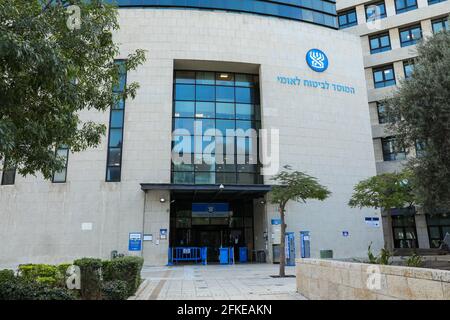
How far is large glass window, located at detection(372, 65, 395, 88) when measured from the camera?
3225 cm

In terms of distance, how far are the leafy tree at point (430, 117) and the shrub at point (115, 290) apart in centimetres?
837

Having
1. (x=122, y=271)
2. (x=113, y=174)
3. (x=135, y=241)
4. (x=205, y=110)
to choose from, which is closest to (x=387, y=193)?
(x=205, y=110)

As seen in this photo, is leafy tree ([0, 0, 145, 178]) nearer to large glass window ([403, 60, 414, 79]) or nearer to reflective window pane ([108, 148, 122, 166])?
large glass window ([403, 60, 414, 79])

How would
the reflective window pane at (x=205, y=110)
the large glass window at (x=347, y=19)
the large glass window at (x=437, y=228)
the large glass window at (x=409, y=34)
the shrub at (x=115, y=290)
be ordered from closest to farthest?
the shrub at (x=115, y=290) → the reflective window pane at (x=205, y=110) → the large glass window at (x=437, y=228) → the large glass window at (x=409, y=34) → the large glass window at (x=347, y=19)

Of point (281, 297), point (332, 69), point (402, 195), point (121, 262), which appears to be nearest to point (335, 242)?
point (402, 195)

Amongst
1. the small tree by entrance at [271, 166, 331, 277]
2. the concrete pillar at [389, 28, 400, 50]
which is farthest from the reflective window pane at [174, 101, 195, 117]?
the concrete pillar at [389, 28, 400, 50]

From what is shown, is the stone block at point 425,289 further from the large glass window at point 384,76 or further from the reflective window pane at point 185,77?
the large glass window at point 384,76

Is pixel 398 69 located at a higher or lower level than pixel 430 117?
higher

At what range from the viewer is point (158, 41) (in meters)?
24.7

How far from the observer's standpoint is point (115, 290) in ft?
29.3

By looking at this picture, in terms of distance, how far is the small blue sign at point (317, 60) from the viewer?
26.6 meters

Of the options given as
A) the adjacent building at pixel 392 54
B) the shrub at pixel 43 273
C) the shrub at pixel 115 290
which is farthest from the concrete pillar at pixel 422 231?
the shrub at pixel 43 273

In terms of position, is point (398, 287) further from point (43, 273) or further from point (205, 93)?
point (205, 93)

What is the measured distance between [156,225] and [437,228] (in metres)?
22.8
